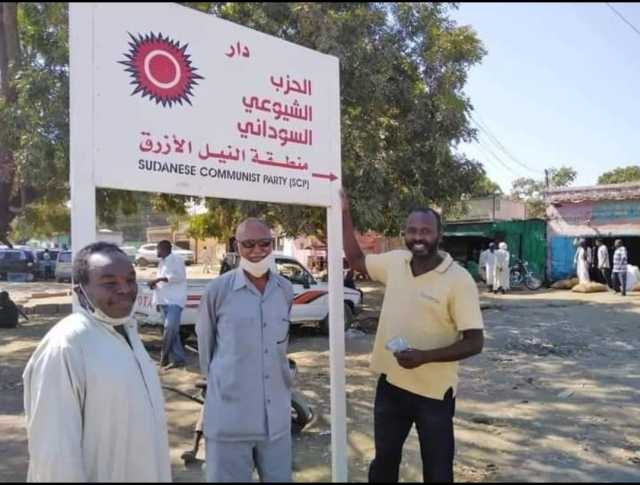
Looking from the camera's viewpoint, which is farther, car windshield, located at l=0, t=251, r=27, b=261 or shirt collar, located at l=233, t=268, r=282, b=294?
car windshield, located at l=0, t=251, r=27, b=261

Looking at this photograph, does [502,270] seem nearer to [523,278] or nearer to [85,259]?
[523,278]

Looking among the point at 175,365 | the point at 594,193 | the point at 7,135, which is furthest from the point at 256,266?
the point at 594,193

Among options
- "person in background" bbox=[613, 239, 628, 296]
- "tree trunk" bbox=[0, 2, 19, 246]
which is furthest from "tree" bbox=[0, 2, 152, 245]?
"person in background" bbox=[613, 239, 628, 296]

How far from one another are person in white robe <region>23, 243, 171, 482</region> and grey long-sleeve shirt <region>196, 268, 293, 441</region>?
0.52 meters

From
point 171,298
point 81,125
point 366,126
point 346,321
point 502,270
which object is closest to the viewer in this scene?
point 81,125

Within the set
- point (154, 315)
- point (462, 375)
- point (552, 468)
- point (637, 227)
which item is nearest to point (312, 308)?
point (154, 315)

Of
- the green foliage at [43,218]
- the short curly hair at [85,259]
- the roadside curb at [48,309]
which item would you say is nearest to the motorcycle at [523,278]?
the roadside curb at [48,309]

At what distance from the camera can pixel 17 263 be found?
1059 inches

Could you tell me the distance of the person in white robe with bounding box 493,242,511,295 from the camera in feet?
64.2

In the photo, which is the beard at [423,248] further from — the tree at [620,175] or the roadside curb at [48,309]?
the tree at [620,175]

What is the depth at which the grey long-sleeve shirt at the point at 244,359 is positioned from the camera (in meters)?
2.69

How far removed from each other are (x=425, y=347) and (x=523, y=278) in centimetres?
2044

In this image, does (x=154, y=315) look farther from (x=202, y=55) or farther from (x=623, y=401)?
(x=202, y=55)

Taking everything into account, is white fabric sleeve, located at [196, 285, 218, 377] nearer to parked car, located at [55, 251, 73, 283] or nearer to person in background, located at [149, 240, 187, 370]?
person in background, located at [149, 240, 187, 370]
